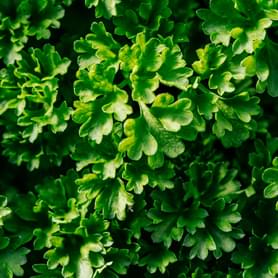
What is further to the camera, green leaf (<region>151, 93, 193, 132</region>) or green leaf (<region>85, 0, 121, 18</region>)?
green leaf (<region>85, 0, 121, 18</region>)

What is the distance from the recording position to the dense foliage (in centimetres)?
217

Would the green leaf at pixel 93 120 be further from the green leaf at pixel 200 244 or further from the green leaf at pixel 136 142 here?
the green leaf at pixel 200 244

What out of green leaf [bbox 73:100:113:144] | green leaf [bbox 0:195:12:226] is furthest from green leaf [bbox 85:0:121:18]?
green leaf [bbox 0:195:12:226]

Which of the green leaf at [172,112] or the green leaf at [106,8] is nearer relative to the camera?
the green leaf at [172,112]

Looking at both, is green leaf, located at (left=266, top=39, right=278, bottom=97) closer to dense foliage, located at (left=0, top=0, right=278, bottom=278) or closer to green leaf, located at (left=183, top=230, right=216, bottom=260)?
→ dense foliage, located at (left=0, top=0, right=278, bottom=278)

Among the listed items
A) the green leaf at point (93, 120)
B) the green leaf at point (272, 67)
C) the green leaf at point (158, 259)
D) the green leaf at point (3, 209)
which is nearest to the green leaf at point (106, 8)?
the green leaf at point (93, 120)

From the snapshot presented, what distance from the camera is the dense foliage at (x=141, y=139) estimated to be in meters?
2.17

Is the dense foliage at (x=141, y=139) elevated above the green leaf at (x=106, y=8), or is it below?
below

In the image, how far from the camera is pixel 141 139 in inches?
83.8

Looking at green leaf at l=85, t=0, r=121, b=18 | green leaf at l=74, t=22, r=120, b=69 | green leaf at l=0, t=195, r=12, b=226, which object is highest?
green leaf at l=85, t=0, r=121, b=18

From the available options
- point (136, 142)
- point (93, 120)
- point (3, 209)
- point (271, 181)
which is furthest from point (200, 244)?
point (3, 209)

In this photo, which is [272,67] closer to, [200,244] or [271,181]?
[271,181]

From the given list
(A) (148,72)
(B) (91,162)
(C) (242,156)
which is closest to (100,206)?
(B) (91,162)

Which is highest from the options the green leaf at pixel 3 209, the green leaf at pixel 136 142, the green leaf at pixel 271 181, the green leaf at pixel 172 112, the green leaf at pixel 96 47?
the green leaf at pixel 96 47
